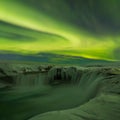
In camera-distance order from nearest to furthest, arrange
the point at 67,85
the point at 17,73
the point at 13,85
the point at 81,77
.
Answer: the point at 81,77 → the point at 67,85 → the point at 13,85 → the point at 17,73

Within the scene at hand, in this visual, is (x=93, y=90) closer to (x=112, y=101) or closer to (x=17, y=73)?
(x=112, y=101)

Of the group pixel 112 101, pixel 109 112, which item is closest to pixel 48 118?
pixel 109 112

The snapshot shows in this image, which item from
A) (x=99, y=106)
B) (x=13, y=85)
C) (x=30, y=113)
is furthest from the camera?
(x=13, y=85)

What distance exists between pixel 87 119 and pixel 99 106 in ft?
4.85

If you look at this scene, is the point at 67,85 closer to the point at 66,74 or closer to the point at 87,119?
the point at 66,74

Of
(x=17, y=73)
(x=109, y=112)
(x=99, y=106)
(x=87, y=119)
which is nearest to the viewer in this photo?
(x=87, y=119)

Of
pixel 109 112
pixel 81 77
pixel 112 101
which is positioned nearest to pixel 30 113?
pixel 112 101

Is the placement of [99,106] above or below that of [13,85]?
above

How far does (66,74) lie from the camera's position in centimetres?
2769

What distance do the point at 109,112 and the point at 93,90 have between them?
9339mm

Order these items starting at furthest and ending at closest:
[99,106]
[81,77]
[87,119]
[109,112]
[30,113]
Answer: [81,77] → [30,113] → [99,106] → [109,112] → [87,119]

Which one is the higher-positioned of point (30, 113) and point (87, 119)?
point (87, 119)

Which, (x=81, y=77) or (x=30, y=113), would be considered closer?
(x=30, y=113)

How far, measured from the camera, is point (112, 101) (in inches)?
387
